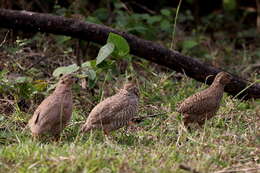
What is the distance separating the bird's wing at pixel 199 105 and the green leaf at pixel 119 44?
1.17m

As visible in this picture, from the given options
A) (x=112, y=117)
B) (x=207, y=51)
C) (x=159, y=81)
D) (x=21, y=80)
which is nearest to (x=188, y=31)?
(x=207, y=51)

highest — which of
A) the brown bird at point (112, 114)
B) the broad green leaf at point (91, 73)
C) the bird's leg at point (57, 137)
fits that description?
the broad green leaf at point (91, 73)

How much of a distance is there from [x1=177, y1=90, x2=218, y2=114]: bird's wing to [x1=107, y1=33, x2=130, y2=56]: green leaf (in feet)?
3.85

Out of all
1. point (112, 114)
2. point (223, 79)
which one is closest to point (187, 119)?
point (223, 79)

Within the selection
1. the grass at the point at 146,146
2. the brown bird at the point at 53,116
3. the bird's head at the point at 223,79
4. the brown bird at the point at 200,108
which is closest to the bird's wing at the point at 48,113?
the brown bird at the point at 53,116

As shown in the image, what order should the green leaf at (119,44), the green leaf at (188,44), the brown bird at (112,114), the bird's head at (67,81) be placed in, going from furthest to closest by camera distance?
the green leaf at (188,44), the green leaf at (119,44), the bird's head at (67,81), the brown bird at (112,114)

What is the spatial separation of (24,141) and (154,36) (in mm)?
5695

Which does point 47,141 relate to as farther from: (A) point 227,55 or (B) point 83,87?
(A) point 227,55

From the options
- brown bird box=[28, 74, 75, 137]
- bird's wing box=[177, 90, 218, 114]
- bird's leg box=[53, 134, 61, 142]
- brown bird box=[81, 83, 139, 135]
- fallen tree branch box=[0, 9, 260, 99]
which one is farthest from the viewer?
fallen tree branch box=[0, 9, 260, 99]

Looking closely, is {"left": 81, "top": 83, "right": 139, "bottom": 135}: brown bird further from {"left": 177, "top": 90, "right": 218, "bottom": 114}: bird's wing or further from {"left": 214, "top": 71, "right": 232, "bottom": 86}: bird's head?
{"left": 214, "top": 71, "right": 232, "bottom": 86}: bird's head

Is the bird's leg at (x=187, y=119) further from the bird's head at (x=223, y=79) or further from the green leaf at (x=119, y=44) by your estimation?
the green leaf at (x=119, y=44)

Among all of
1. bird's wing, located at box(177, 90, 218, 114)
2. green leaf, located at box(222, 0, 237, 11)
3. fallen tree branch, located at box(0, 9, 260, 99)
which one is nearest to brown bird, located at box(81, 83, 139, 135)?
bird's wing, located at box(177, 90, 218, 114)

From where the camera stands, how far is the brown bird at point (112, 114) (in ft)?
23.1

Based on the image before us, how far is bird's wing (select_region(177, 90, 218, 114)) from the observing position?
24.8 ft
